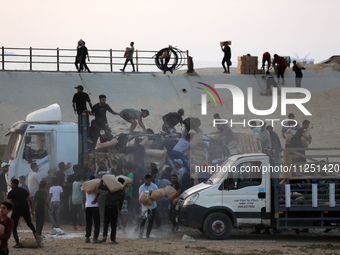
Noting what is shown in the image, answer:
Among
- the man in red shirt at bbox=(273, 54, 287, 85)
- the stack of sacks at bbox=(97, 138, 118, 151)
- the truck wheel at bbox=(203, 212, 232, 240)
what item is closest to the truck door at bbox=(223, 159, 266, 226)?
the truck wheel at bbox=(203, 212, 232, 240)

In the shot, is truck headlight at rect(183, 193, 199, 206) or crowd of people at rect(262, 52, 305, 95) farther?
crowd of people at rect(262, 52, 305, 95)

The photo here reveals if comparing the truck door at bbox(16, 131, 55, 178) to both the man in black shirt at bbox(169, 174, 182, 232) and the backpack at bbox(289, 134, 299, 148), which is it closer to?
the man in black shirt at bbox(169, 174, 182, 232)

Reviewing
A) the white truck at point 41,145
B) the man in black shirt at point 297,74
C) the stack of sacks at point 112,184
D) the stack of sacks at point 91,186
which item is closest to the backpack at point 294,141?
the stack of sacks at point 112,184

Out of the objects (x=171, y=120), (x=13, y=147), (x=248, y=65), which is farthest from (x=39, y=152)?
(x=248, y=65)

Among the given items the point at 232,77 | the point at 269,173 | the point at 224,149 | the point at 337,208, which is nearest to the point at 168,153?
the point at 224,149

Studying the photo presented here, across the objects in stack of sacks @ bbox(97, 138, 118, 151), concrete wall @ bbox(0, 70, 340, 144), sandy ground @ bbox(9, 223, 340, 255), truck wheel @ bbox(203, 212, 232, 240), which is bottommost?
sandy ground @ bbox(9, 223, 340, 255)

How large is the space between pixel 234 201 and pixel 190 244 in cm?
154

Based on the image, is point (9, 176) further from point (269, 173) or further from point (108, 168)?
point (269, 173)

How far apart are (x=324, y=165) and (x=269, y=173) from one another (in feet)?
4.64

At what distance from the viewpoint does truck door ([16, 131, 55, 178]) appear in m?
17.8

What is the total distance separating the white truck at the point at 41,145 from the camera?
17.8m

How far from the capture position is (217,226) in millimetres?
15500

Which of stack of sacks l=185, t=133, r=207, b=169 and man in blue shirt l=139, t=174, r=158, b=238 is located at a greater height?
stack of sacks l=185, t=133, r=207, b=169

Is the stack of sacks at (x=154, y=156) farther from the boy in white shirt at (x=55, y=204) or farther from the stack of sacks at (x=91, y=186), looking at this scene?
the stack of sacks at (x=91, y=186)
